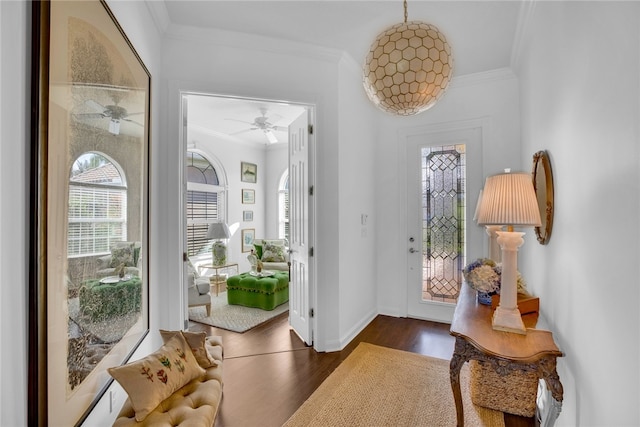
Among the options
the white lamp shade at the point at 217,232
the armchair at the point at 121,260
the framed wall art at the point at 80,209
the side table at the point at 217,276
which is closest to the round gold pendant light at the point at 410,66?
the framed wall art at the point at 80,209

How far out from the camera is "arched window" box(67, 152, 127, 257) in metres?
1.26

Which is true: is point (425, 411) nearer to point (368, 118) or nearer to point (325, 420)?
point (325, 420)

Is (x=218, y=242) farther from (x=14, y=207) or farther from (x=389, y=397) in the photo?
(x=14, y=207)

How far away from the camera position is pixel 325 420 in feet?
6.57

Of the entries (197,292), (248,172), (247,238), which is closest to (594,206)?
(197,292)

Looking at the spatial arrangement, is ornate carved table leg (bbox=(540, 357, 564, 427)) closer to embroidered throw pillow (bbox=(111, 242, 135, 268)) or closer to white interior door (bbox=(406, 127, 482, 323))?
embroidered throw pillow (bbox=(111, 242, 135, 268))

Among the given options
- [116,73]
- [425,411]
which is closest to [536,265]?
[425,411]

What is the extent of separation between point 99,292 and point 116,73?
3.68ft

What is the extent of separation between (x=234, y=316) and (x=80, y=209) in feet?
10.1

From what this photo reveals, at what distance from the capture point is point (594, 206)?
127 cm

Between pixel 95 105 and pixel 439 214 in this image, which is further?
pixel 439 214

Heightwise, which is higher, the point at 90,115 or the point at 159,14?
the point at 159,14

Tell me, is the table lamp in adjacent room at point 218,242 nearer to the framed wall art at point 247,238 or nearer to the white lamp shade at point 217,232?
the white lamp shade at point 217,232

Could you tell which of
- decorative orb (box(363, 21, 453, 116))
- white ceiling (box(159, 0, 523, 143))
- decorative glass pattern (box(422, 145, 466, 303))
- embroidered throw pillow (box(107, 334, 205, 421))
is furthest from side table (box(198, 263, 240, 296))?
decorative orb (box(363, 21, 453, 116))
